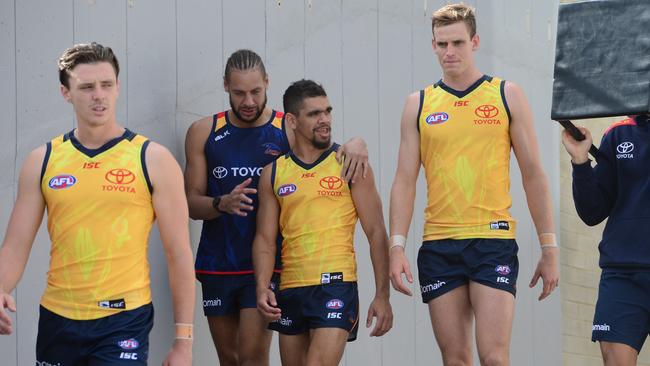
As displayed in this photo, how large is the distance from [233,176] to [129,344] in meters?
2.20

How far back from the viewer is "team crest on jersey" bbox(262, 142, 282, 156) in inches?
289

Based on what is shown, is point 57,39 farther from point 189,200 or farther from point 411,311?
point 411,311

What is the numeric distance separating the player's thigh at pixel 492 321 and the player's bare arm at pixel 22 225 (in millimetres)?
2300

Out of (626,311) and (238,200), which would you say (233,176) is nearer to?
(238,200)

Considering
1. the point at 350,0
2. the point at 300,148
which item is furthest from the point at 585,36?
the point at 350,0

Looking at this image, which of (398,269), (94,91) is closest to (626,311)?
(398,269)

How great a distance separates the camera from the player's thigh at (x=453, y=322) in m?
6.48

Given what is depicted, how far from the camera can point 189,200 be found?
721 centimetres

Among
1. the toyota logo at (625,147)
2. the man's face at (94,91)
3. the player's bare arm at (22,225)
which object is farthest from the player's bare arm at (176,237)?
the toyota logo at (625,147)

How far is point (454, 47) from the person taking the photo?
6.70 metres

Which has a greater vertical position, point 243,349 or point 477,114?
point 477,114

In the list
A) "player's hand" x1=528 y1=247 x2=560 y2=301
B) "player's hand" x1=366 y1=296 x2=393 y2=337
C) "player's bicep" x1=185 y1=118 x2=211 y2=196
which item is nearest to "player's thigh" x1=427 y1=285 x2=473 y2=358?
"player's hand" x1=366 y1=296 x2=393 y2=337

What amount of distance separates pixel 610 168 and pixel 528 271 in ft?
14.2

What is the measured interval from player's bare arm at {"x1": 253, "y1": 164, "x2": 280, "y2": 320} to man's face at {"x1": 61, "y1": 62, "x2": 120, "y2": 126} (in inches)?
66.0
